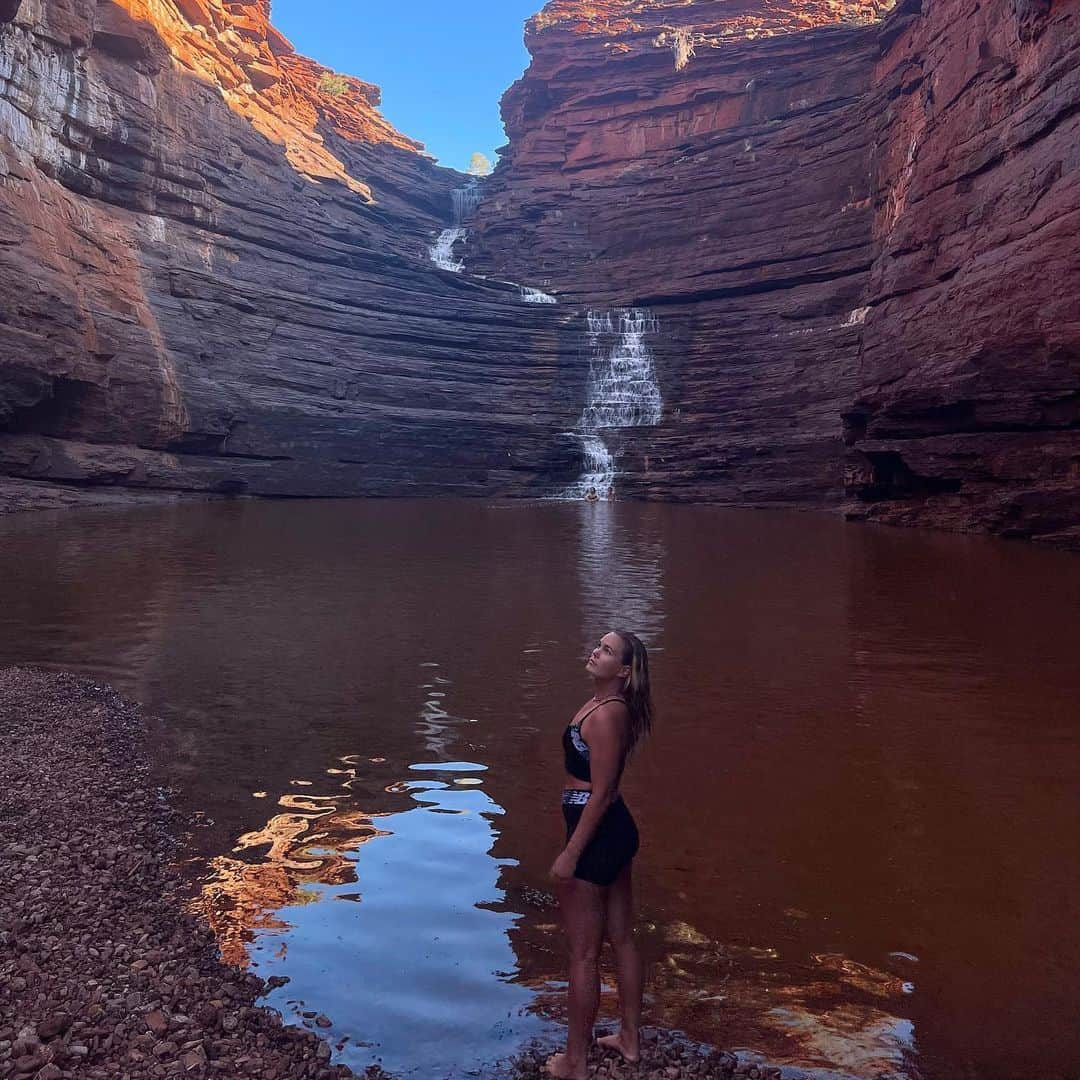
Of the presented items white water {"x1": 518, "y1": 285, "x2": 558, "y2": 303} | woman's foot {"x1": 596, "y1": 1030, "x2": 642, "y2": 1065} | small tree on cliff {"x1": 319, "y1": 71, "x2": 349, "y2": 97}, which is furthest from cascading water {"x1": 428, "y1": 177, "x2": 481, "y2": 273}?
woman's foot {"x1": 596, "y1": 1030, "x2": 642, "y2": 1065}

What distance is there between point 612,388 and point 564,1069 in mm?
45562

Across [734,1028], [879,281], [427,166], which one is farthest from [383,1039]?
[427,166]

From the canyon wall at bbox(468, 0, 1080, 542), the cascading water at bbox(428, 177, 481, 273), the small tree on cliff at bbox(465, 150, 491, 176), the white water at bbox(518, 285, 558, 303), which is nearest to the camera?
the canyon wall at bbox(468, 0, 1080, 542)

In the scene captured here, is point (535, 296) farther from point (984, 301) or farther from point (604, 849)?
point (604, 849)

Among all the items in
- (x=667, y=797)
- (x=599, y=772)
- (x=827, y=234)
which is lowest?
(x=667, y=797)

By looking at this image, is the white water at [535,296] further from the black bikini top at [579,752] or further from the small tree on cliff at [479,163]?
the small tree on cliff at [479,163]

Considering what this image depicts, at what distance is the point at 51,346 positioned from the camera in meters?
29.1

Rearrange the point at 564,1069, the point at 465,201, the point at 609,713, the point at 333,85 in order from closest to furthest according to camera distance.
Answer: the point at 564,1069, the point at 609,713, the point at 465,201, the point at 333,85

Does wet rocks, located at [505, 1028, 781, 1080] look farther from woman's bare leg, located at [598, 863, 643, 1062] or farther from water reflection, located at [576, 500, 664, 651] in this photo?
water reflection, located at [576, 500, 664, 651]

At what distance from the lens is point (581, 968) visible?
10.5 feet

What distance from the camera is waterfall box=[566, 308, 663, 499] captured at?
44094 mm

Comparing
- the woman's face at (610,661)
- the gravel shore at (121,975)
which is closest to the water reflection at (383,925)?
the gravel shore at (121,975)

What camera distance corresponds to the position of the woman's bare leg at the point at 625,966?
3.23 meters

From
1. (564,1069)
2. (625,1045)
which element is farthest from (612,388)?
(564,1069)
